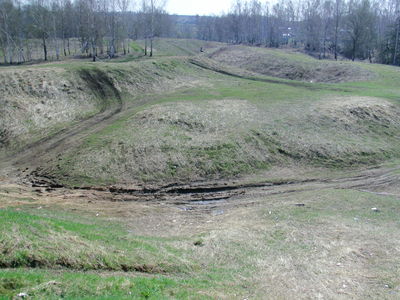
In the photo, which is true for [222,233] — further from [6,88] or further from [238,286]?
[6,88]

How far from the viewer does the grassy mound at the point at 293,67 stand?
64.2 m

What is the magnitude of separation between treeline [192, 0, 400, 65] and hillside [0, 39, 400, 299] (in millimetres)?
42715

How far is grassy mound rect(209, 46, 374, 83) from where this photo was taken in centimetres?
6422

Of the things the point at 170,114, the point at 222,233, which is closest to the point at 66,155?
the point at 170,114

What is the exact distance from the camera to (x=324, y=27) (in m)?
112

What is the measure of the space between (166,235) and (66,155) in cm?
1518

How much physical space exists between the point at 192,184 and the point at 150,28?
73451 millimetres

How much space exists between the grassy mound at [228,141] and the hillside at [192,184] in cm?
15

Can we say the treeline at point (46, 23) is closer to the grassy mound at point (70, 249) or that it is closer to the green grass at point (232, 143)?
the green grass at point (232, 143)

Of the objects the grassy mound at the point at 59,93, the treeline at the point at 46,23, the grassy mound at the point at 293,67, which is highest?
the treeline at the point at 46,23

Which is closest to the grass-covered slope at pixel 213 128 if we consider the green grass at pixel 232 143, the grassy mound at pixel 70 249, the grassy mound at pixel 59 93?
the green grass at pixel 232 143

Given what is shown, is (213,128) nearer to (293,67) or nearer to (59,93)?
(59,93)

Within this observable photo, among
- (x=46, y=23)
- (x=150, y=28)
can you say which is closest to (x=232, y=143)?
(x=46, y=23)

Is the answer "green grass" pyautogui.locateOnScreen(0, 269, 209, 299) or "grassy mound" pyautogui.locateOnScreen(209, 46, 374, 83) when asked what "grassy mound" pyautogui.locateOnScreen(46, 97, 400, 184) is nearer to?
"green grass" pyautogui.locateOnScreen(0, 269, 209, 299)
